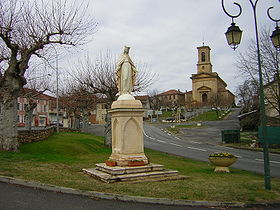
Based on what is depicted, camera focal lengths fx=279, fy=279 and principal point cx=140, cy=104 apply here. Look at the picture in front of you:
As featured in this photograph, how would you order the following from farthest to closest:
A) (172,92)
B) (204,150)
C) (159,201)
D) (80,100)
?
1. (172,92)
2. (80,100)
3. (204,150)
4. (159,201)

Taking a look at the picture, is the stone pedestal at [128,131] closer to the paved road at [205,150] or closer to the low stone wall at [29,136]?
the paved road at [205,150]

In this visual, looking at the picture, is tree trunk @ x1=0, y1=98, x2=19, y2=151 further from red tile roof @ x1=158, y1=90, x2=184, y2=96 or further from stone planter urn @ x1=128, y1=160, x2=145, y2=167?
red tile roof @ x1=158, y1=90, x2=184, y2=96

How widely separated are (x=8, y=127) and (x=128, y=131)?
7237 mm

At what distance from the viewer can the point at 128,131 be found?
948 centimetres

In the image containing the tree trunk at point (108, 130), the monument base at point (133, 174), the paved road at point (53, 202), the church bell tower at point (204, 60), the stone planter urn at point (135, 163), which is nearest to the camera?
the paved road at point (53, 202)

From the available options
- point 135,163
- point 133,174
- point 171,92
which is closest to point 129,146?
point 135,163

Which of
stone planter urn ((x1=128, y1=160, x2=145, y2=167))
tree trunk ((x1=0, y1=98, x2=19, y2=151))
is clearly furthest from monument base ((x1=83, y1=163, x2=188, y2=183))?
tree trunk ((x1=0, y1=98, x2=19, y2=151))

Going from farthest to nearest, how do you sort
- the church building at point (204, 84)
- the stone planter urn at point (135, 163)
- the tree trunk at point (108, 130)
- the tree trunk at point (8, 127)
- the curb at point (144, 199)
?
the church building at point (204, 84)
the tree trunk at point (108, 130)
the tree trunk at point (8, 127)
the stone planter urn at point (135, 163)
the curb at point (144, 199)

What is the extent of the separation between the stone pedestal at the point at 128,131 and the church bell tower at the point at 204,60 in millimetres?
84616

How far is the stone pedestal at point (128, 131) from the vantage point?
9344 mm

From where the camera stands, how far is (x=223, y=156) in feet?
37.3

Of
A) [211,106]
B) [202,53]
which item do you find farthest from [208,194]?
[202,53]

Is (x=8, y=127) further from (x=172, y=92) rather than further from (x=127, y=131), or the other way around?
(x=172, y=92)

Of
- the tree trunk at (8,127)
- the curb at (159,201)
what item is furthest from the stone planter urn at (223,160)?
the tree trunk at (8,127)
